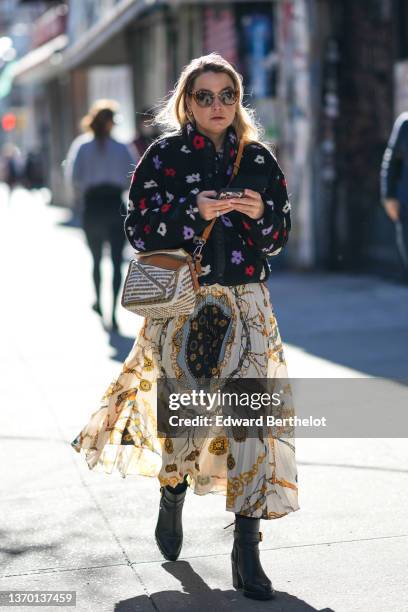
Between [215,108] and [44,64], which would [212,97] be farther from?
[44,64]

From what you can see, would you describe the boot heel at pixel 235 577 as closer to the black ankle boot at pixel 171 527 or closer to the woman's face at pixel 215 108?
the black ankle boot at pixel 171 527

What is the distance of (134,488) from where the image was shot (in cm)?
527

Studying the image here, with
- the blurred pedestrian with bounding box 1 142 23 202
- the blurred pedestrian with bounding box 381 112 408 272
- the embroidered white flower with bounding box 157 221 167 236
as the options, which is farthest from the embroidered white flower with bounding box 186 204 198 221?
the blurred pedestrian with bounding box 1 142 23 202

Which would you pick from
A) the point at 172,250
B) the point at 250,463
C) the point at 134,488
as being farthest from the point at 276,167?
the point at 134,488

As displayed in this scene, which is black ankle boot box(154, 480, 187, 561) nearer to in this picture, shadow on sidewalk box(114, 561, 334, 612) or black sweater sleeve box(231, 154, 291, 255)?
shadow on sidewalk box(114, 561, 334, 612)

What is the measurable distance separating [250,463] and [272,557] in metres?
0.49

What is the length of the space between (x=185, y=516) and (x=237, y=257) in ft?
4.23

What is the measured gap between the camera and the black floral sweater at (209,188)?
405 centimetres

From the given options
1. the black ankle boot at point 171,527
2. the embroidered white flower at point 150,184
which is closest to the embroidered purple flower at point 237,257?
the embroidered white flower at point 150,184

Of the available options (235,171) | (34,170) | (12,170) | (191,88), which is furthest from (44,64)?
(235,171)

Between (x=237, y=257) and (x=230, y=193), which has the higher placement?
(x=230, y=193)

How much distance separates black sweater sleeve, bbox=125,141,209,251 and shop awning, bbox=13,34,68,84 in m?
25.8

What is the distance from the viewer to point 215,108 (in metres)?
4.04

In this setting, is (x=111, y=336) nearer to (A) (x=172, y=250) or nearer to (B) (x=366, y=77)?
(B) (x=366, y=77)
